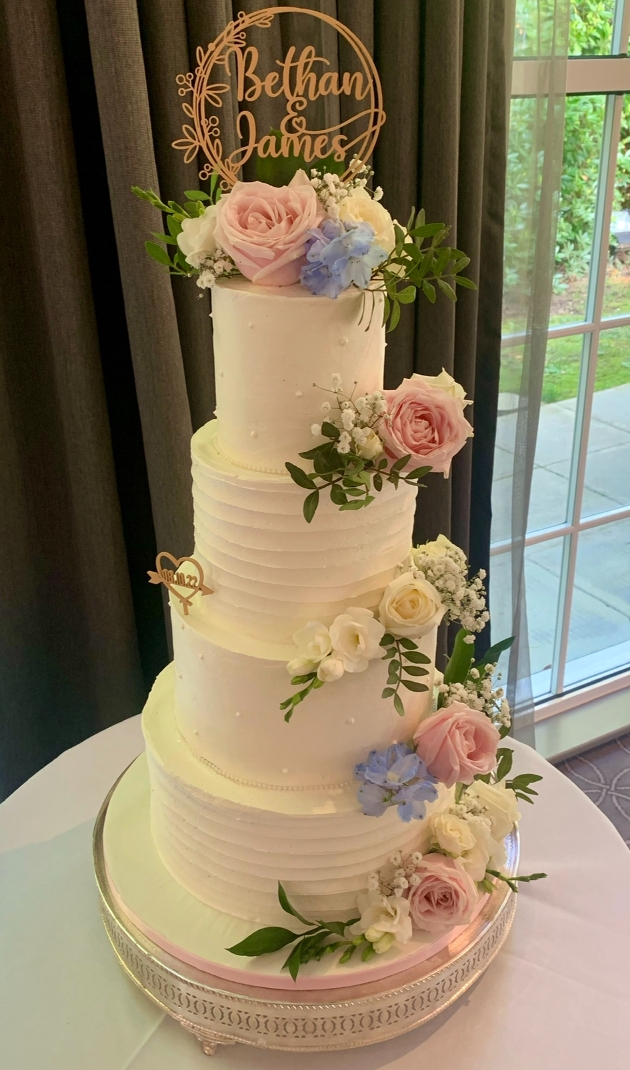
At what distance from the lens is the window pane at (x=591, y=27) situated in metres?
1.78

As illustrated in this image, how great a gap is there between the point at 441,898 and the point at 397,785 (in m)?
0.14

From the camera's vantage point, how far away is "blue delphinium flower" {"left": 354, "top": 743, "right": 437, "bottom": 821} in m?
0.86

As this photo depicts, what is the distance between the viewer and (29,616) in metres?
1.57

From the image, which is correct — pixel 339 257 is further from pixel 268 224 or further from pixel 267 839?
pixel 267 839

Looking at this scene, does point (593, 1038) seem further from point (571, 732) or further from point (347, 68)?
point (571, 732)

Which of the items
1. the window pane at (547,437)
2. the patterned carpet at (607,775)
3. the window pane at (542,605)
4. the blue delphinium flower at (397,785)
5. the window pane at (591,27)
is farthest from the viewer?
the window pane at (542,605)

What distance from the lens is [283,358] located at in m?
0.83

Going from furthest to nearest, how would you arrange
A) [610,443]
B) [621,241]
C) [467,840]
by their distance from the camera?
[610,443] → [621,241] → [467,840]

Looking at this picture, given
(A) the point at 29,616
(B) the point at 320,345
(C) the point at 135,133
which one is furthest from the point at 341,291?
(A) the point at 29,616

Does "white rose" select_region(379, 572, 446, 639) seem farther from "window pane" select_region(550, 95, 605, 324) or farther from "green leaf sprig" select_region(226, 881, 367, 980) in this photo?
"window pane" select_region(550, 95, 605, 324)

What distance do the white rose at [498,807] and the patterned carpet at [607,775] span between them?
1381mm

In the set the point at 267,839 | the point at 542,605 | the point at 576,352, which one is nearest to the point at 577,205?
the point at 576,352

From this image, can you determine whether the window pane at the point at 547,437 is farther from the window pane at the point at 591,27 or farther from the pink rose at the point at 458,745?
the pink rose at the point at 458,745

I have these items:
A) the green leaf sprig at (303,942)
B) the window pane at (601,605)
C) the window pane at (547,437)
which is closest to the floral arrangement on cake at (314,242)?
the green leaf sprig at (303,942)
